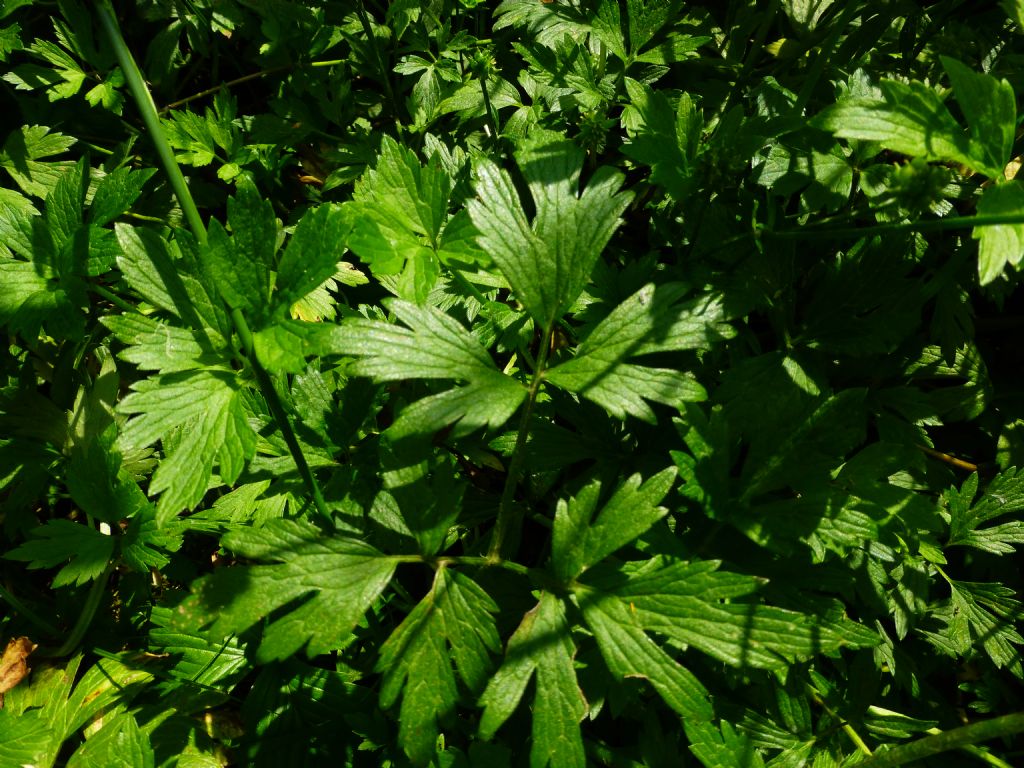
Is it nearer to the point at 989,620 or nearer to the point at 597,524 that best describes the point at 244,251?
the point at 597,524

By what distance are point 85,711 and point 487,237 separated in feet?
5.78

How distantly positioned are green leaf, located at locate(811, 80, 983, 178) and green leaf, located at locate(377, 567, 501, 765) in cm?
111

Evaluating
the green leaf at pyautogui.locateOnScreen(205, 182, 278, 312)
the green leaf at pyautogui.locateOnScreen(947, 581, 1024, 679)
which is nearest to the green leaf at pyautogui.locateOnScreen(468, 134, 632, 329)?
the green leaf at pyautogui.locateOnScreen(205, 182, 278, 312)

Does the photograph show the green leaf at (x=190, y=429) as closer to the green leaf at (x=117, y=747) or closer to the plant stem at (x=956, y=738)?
the green leaf at (x=117, y=747)

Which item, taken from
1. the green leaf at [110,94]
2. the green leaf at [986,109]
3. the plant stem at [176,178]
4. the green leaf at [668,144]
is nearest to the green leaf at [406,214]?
the plant stem at [176,178]

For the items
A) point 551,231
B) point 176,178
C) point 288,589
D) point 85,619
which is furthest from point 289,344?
point 85,619

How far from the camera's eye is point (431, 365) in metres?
1.35

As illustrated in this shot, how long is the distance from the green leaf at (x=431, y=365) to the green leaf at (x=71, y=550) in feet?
3.52

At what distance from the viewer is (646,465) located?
177 centimetres

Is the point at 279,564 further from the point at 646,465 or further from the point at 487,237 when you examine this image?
the point at 646,465

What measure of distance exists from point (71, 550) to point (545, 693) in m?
1.36

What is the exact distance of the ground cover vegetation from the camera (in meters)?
1.33

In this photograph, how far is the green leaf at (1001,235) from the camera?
4.20 ft

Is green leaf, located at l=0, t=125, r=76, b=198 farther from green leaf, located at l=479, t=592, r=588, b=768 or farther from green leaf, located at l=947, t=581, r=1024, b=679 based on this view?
green leaf, located at l=947, t=581, r=1024, b=679
